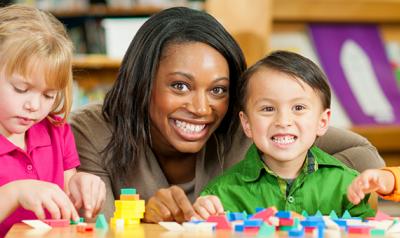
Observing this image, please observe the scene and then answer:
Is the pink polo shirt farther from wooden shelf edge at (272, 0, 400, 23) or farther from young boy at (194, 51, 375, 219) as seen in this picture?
wooden shelf edge at (272, 0, 400, 23)

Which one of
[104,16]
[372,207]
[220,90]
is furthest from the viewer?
[104,16]

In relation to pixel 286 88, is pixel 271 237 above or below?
below

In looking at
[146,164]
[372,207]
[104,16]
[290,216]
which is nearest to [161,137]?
[146,164]

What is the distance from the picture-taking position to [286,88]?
2133 mm

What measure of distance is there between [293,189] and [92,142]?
2.19 feet

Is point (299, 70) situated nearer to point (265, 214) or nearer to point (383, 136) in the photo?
point (265, 214)

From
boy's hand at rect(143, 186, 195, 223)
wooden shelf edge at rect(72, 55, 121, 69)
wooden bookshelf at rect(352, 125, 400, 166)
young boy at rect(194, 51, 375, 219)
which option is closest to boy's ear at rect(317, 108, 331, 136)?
young boy at rect(194, 51, 375, 219)

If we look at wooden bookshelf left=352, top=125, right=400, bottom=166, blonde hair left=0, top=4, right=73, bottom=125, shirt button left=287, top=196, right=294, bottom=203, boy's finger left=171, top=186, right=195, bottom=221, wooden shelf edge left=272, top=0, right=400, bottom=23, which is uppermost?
wooden shelf edge left=272, top=0, right=400, bottom=23

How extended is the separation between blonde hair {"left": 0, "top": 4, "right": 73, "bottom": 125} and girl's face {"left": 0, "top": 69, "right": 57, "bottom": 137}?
0.04ft

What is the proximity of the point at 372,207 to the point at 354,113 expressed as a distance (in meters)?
2.01

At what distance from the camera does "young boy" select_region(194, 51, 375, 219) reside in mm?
Answer: 2094

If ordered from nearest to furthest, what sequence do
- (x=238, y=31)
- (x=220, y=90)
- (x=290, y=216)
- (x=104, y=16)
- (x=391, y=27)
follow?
1. (x=290, y=216)
2. (x=220, y=90)
3. (x=238, y=31)
4. (x=391, y=27)
5. (x=104, y=16)

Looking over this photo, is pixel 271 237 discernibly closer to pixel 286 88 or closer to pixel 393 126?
pixel 286 88

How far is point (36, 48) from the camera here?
1986 millimetres
